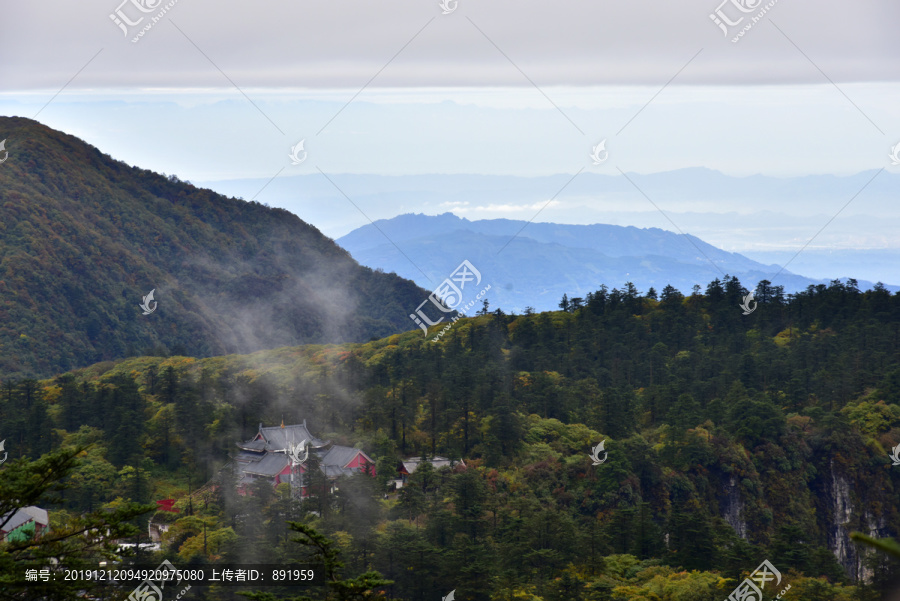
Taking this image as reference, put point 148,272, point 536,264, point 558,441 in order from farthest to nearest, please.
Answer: point 536,264, point 148,272, point 558,441

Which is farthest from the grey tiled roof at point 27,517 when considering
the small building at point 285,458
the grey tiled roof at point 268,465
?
the grey tiled roof at point 268,465

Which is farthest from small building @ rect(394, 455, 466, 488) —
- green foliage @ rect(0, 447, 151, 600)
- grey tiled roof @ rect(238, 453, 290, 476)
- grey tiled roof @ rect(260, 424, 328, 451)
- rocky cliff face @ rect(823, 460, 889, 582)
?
green foliage @ rect(0, 447, 151, 600)

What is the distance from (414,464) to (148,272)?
57890 millimetres

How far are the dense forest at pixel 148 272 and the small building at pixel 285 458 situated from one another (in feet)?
70.4

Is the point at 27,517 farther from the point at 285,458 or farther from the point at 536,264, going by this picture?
the point at 536,264

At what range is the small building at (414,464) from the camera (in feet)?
98.4

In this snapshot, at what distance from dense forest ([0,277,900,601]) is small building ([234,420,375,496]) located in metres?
0.82

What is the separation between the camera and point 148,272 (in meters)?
80.7

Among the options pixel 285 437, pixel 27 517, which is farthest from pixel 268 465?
pixel 27 517

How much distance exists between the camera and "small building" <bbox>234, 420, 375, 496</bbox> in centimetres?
2969

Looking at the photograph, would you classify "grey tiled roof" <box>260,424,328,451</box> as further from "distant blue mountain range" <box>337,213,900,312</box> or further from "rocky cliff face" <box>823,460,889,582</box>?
"distant blue mountain range" <box>337,213,900,312</box>

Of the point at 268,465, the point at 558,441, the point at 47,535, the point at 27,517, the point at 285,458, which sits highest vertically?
the point at 558,441

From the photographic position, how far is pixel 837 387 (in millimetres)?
37656

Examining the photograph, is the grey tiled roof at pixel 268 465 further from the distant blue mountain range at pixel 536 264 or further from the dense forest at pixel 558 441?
the distant blue mountain range at pixel 536 264
